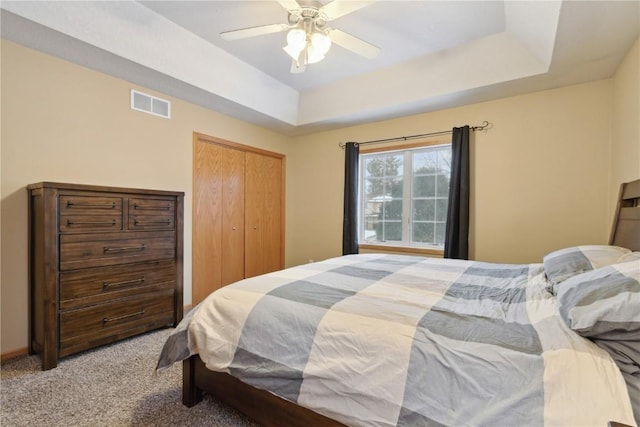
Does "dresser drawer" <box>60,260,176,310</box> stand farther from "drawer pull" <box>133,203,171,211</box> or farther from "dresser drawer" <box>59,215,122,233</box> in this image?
"drawer pull" <box>133,203,171,211</box>

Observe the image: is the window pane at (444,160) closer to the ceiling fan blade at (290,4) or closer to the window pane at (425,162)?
the window pane at (425,162)

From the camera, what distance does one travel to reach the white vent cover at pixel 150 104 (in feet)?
8.85

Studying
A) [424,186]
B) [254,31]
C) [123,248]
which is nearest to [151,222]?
[123,248]

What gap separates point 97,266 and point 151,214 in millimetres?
538

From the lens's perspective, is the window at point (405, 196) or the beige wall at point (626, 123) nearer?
the beige wall at point (626, 123)

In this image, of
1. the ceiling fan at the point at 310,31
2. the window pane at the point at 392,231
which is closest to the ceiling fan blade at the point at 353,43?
the ceiling fan at the point at 310,31

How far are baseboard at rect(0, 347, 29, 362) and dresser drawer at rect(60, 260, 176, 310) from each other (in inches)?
21.9

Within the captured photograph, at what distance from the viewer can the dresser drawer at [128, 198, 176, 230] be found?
7.68 feet

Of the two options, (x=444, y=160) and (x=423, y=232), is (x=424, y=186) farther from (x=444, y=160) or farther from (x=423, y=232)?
(x=423, y=232)

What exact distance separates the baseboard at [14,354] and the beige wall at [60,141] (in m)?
0.03

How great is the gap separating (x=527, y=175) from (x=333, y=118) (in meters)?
2.17

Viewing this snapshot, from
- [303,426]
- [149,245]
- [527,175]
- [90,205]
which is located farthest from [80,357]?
[527,175]

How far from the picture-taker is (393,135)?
360 cm

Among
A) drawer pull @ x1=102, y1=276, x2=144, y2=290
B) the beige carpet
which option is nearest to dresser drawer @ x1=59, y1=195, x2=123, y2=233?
drawer pull @ x1=102, y1=276, x2=144, y2=290
